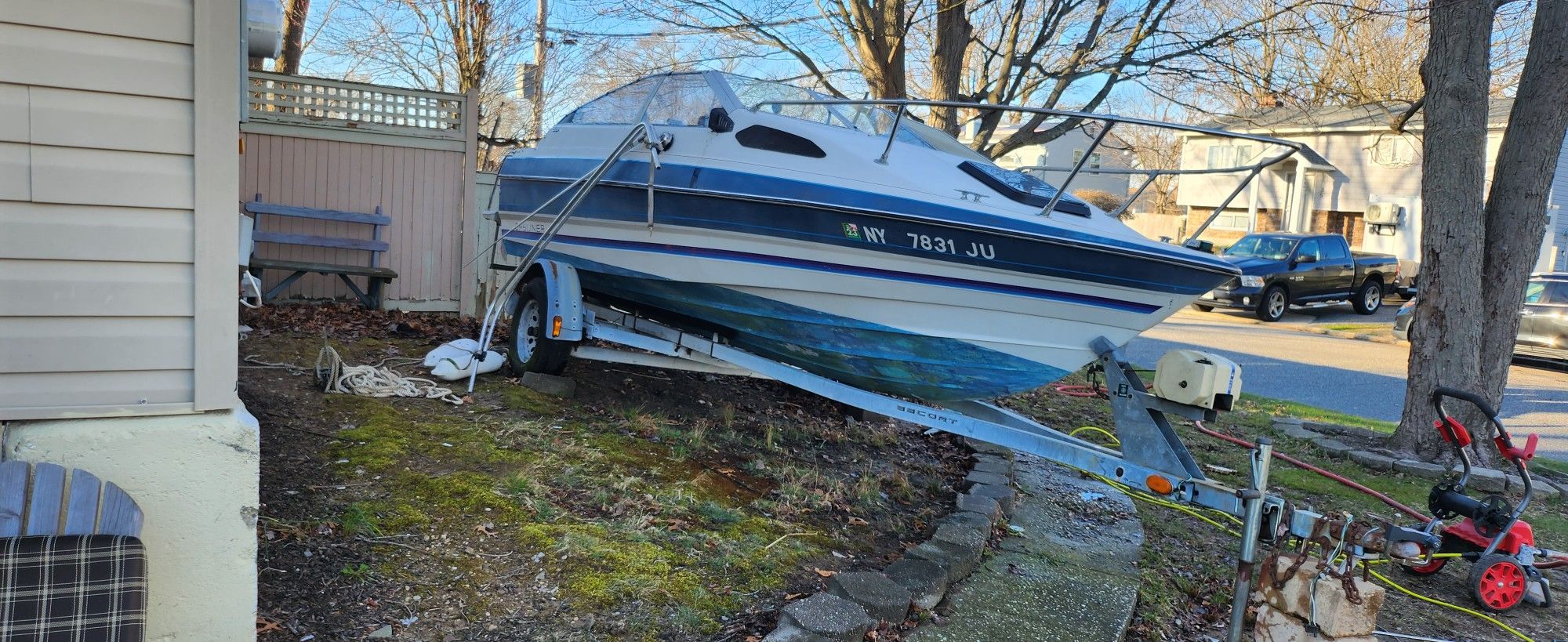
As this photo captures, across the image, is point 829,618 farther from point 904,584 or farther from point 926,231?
point 926,231

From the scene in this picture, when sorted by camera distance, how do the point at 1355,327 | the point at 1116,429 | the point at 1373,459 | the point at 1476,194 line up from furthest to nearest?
the point at 1355,327 → the point at 1373,459 → the point at 1476,194 → the point at 1116,429

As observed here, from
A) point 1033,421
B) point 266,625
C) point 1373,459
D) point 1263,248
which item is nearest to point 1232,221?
point 1263,248

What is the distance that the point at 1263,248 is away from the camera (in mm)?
19609

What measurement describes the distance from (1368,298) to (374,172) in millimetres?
19683

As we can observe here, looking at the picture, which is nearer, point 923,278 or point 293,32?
point 923,278

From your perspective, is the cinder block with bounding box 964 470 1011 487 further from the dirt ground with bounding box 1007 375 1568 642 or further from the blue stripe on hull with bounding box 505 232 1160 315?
the blue stripe on hull with bounding box 505 232 1160 315

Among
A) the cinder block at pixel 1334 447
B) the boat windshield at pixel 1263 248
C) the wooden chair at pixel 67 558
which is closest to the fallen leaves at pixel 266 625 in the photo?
the wooden chair at pixel 67 558

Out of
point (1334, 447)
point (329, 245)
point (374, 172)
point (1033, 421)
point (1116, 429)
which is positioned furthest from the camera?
point (374, 172)

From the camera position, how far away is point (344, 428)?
4.74 metres

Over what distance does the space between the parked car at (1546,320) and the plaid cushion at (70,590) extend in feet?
51.1

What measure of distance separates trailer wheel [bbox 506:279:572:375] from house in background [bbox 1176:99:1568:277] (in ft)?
72.0

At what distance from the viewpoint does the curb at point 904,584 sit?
3.17 meters

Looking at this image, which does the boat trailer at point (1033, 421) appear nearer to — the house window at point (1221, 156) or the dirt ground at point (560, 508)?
the dirt ground at point (560, 508)

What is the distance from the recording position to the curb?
3170 millimetres
